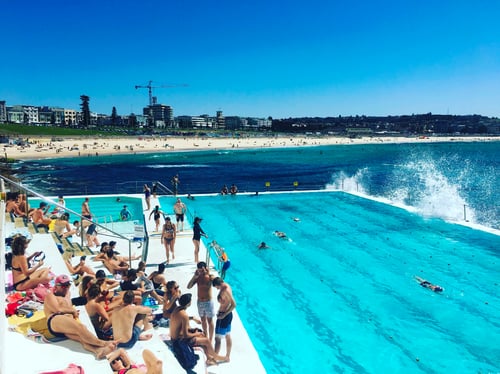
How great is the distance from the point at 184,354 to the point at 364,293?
6.74m

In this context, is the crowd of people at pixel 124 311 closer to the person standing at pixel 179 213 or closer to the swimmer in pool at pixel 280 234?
the person standing at pixel 179 213

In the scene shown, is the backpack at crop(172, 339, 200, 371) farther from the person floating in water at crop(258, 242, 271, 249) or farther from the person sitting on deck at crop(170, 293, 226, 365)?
the person floating in water at crop(258, 242, 271, 249)

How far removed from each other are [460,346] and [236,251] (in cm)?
823

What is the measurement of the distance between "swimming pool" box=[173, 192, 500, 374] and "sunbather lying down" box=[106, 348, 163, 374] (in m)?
3.00

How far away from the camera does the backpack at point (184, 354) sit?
20.8ft

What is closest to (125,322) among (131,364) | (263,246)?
(131,364)

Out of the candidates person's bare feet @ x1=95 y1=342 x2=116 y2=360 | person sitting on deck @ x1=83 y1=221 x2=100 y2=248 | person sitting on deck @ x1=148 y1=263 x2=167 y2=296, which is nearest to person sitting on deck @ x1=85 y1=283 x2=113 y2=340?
person's bare feet @ x1=95 y1=342 x2=116 y2=360

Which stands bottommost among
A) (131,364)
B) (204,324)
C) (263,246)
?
(263,246)

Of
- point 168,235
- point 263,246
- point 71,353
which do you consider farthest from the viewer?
point 263,246

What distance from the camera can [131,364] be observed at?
5.86 metres

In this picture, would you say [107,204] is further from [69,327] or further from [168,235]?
[69,327]

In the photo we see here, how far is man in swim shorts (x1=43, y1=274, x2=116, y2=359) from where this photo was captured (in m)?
6.19

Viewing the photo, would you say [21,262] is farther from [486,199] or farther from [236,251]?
[486,199]

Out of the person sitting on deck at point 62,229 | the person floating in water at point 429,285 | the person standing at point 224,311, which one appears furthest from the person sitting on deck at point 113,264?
the person floating in water at point 429,285
